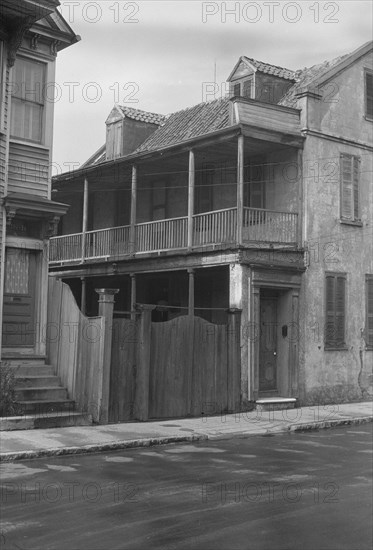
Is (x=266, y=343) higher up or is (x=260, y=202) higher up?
(x=260, y=202)

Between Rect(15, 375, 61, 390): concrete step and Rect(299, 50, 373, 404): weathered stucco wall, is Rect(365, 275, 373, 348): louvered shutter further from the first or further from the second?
Rect(15, 375, 61, 390): concrete step

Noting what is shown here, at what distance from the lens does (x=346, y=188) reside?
63.4 feet

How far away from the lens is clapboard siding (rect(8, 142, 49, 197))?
47.1 feet

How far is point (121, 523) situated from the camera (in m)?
6.45

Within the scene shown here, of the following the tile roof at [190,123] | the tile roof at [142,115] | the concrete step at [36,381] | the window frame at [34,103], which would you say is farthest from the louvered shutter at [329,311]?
the tile roof at [142,115]

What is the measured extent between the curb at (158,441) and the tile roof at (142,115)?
13.4 meters

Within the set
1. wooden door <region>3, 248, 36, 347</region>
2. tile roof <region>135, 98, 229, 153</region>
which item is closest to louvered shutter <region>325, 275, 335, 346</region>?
tile roof <region>135, 98, 229, 153</region>

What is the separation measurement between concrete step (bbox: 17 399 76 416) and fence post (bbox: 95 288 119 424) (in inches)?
26.9

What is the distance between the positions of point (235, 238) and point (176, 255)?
78.1 inches

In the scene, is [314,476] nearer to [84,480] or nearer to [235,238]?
[84,480]

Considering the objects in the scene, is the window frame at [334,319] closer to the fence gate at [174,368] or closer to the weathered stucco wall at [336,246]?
the weathered stucco wall at [336,246]

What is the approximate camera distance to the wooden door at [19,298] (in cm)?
1420

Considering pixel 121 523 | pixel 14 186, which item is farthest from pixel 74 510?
pixel 14 186

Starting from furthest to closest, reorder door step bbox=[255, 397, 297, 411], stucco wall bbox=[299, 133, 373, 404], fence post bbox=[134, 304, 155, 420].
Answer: stucco wall bbox=[299, 133, 373, 404] < door step bbox=[255, 397, 297, 411] < fence post bbox=[134, 304, 155, 420]
